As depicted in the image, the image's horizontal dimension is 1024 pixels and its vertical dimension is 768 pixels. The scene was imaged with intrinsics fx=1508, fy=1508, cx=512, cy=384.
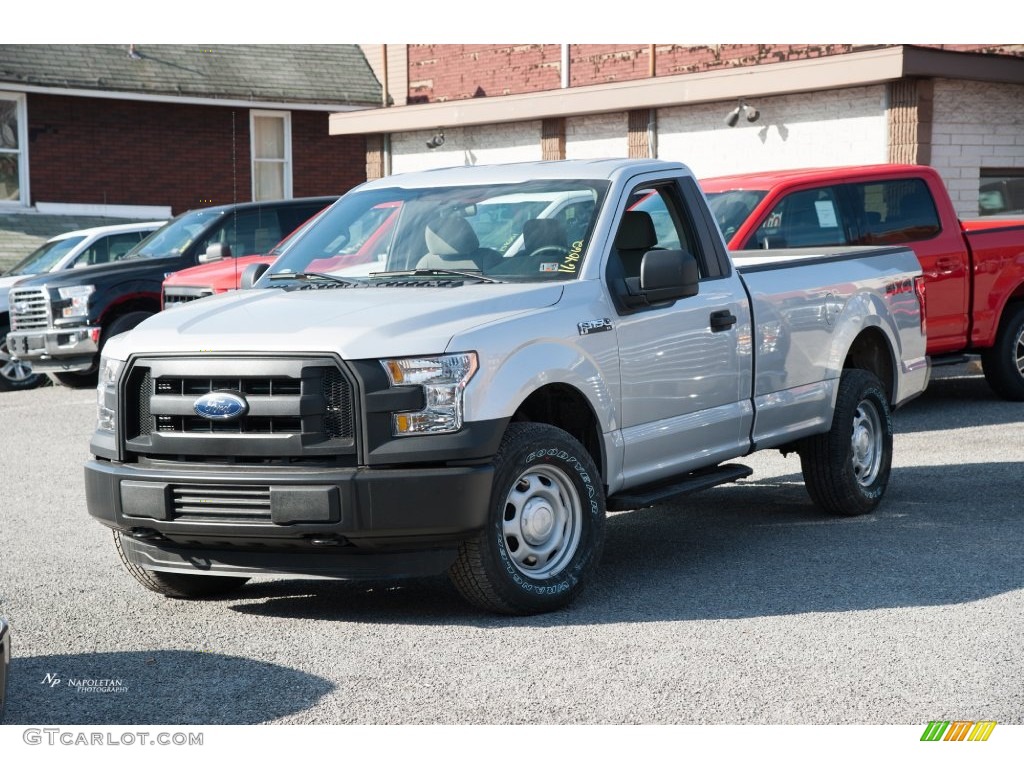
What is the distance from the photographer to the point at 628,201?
745 centimetres

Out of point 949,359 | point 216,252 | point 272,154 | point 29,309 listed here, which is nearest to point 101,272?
point 29,309

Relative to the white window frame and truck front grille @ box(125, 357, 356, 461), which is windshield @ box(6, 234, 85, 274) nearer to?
the white window frame

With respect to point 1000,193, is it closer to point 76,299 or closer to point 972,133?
point 972,133

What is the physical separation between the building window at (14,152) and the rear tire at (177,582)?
2211 centimetres

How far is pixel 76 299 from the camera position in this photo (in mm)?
16312

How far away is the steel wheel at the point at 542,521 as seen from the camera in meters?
6.41

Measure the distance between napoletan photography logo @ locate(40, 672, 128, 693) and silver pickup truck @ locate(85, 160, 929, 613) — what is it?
813 mm

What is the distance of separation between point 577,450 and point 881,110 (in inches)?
483

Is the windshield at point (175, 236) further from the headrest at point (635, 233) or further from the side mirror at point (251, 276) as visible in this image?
the headrest at point (635, 233)

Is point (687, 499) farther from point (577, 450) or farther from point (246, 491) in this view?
point (246, 491)

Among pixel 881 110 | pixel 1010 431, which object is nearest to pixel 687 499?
pixel 1010 431

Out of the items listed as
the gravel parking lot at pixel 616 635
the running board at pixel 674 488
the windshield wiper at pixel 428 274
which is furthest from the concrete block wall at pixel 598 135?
the windshield wiper at pixel 428 274

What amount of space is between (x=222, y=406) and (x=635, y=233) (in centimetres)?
242
